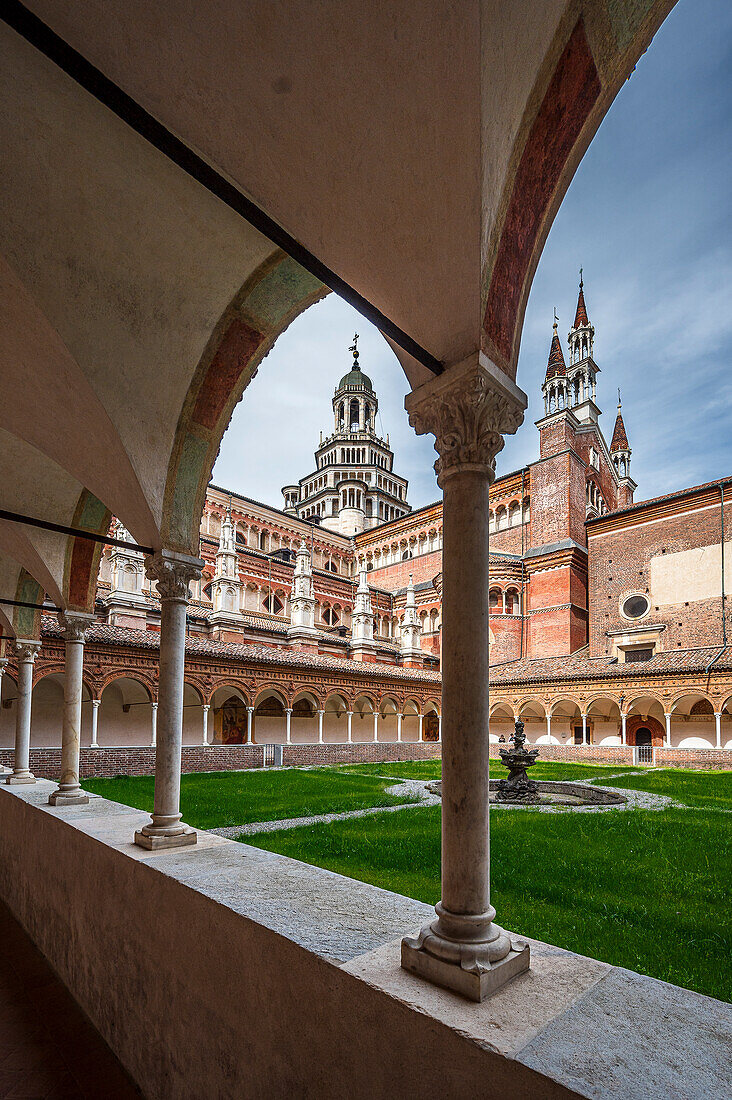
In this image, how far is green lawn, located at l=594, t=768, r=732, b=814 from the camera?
12.1m

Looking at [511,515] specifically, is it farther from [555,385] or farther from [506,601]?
[555,385]

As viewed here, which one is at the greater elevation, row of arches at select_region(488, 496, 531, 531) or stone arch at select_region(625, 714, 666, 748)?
row of arches at select_region(488, 496, 531, 531)

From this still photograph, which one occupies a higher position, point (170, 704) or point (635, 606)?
point (635, 606)

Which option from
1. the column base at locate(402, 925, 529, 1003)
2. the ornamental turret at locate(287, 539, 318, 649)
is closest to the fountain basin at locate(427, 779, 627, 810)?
the column base at locate(402, 925, 529, 1003)

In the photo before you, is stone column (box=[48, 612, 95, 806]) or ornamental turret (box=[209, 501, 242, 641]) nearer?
stone column (box=[48, 612, 95, 806])

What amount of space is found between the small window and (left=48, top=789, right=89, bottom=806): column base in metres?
28.7

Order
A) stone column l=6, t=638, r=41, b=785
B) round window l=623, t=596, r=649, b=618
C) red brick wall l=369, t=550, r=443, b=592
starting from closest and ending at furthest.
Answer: stone column l=6, t=638, r=41, b=785 → round window l=623, t=596, r=649, b=618 → red brick wall l=369, t=550, r=443, b=592

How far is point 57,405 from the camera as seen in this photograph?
509 centimetres

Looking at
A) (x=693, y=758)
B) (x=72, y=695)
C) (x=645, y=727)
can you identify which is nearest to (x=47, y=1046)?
(x=72, y=695)

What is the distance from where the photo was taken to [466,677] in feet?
8.59

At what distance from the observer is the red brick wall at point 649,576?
29297 millimetres

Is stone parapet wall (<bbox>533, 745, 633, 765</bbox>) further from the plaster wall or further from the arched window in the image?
the plaster wall

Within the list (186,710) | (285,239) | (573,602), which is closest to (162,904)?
(285,239)

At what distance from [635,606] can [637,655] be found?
2592 millimetres
